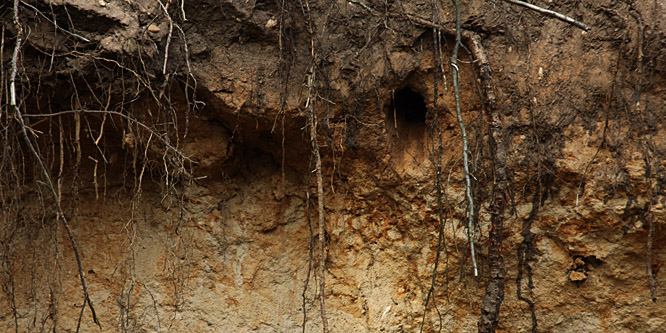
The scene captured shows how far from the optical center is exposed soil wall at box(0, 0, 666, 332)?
2.51 metres

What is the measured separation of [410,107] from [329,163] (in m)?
0.51

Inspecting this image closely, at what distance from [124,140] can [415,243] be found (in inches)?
56.4

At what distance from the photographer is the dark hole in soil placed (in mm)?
2832

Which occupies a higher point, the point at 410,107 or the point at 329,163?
the point at 410,107

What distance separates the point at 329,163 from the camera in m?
2.81

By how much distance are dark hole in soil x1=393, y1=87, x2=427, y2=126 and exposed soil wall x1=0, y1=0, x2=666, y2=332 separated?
11mm

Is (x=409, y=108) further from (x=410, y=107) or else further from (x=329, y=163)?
(x=329, y=163)

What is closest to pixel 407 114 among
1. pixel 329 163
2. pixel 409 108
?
pixel 409 108

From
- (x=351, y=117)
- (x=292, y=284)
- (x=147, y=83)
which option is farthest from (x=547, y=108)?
(x=147, y=83)

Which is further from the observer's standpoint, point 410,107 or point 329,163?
point 410,107

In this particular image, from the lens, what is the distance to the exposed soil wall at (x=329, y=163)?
251 centimetres

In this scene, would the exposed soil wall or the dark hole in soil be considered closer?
the exposed soil wall

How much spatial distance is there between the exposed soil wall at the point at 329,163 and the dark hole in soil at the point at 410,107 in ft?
0.04

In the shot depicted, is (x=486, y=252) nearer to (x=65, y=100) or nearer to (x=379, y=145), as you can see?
(x=379, y=145)
